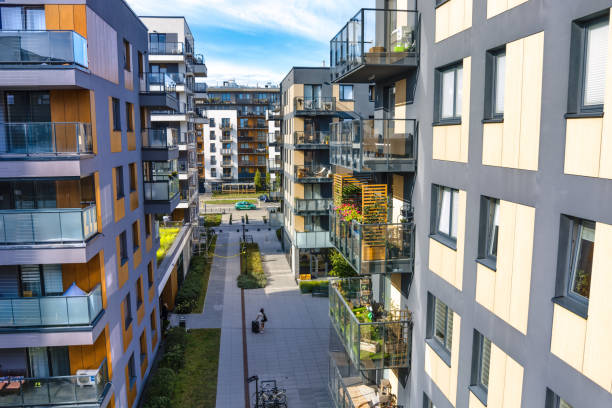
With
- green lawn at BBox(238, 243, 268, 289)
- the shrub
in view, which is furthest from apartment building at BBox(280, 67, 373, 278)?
green lawn at BBox(238, 243, 268, 289)

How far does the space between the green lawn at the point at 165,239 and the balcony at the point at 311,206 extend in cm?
844

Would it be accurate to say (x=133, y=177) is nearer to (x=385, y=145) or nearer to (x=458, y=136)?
(x=385, y=145)

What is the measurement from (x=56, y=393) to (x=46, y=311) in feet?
7.57

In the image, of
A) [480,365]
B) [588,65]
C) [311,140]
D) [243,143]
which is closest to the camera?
[588,65]

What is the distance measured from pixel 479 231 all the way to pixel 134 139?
570 inches

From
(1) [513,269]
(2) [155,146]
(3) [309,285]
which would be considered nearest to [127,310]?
(2) [155,146]

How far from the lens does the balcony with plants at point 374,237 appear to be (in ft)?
40.2

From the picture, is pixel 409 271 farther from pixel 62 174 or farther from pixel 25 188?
pixel 25 188

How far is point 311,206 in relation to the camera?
32562mm

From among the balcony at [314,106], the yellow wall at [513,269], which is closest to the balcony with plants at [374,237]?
the yellow wall at [513,269]

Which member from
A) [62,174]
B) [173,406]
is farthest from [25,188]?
[173,406]

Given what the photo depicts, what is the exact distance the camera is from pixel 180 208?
117ft

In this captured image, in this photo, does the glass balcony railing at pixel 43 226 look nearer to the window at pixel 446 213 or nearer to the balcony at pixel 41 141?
the balcony at pixel 41 141

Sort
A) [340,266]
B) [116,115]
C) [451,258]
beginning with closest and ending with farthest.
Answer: [451,258] < [116,115] < [340,266]
